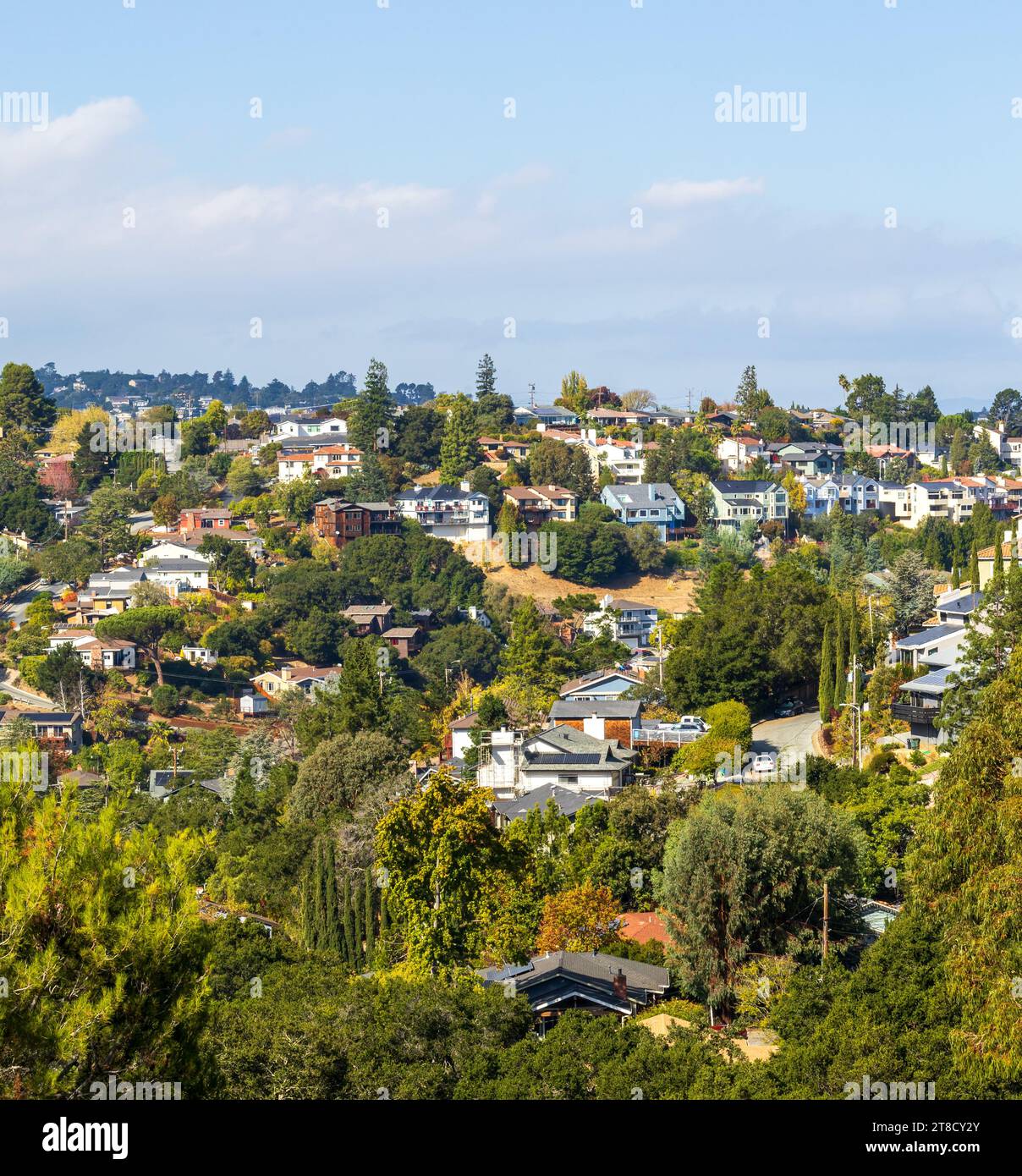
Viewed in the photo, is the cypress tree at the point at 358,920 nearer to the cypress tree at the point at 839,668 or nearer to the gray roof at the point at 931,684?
the gray roof at the point at 931,684

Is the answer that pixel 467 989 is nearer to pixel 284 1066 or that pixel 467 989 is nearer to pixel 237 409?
pixel 284 1066

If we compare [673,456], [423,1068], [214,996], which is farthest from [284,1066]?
[673,456]

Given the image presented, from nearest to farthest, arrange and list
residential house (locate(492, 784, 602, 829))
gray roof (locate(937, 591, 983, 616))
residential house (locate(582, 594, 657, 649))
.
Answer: residential house (locate(492, 784, 602, 829)) < gray roof (locate(937, 591, 983, 616)) < residential house (locate(582, 594, 657, 649))

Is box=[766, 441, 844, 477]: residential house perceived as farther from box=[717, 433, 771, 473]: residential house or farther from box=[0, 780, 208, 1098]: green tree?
box=[0, 780, 208, 1098]: green tree

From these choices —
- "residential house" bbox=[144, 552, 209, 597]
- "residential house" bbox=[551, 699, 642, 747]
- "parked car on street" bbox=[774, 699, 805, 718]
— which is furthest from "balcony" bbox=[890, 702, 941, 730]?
"residential house" bbox=[144, 552, 209, 597]

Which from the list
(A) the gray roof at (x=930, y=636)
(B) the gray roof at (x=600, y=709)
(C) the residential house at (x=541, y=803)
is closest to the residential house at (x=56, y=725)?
(B) the gray roof at (x=600, y=709)

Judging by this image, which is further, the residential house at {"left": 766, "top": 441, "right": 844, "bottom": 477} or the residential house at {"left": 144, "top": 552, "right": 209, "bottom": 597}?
the residential house at {"left": 766, "top": 441, "right": 844, "bottom": 477}

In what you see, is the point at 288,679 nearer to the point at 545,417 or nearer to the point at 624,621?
the point at 624,621
